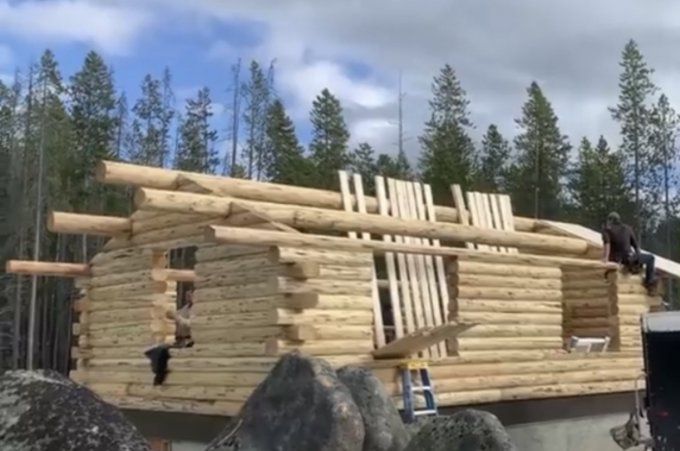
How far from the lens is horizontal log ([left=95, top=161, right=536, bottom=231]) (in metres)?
12.1

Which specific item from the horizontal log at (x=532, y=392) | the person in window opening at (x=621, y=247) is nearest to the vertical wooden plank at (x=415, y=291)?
the horizontal log at (x=532, y=392)

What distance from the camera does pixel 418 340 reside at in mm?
12273

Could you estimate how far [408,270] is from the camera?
14.0 metres

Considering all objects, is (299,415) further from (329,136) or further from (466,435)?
(329,136)

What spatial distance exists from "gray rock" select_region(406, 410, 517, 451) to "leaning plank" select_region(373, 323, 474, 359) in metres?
5.43

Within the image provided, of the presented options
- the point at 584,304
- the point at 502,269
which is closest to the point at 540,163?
the point at 584,304

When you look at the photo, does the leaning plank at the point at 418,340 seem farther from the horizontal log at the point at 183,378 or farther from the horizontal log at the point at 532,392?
the horizontal log at the point at 183,378

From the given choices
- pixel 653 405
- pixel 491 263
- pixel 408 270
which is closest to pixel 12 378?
pixel 653 405

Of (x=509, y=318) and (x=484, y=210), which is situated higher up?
(x=484, y=210)

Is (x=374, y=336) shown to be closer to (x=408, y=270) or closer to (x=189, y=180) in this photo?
(x=408, y=270)

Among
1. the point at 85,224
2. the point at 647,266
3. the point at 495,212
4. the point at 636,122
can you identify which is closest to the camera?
the point at 85,224

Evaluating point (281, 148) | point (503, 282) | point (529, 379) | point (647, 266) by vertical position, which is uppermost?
point (281, 148)

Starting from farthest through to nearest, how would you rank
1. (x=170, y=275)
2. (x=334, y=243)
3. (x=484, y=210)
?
(x=484, y=210), (x=170, y=275), (x=334, y=243)

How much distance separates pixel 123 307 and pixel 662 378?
8750mm
